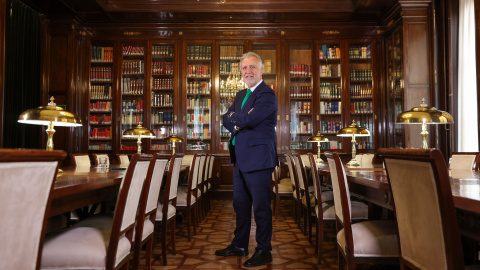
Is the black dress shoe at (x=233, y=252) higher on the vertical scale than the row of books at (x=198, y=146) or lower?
lower

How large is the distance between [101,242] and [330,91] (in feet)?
17.6

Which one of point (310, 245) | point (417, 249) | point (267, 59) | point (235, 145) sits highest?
point (267, 59)

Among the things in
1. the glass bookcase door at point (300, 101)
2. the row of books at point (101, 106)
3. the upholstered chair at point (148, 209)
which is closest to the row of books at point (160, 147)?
the row of books at point (101, 106)

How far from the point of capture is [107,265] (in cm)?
141

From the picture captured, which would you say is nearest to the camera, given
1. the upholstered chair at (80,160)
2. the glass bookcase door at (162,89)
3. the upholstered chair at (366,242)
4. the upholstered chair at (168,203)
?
the upholstered chair at (366,242)

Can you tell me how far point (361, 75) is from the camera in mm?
6199

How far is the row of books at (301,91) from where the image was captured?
6.23 m

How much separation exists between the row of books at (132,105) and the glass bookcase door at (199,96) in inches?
33.0

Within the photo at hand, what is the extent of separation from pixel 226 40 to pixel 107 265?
531cm

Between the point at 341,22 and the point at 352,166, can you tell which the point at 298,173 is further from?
the point at 341,22

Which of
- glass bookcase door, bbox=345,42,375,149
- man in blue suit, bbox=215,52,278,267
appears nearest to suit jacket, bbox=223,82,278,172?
man in blue suit, bbox=215,52,278,267

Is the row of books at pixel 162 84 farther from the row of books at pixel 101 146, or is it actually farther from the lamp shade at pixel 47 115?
the lamp shade at pixel 47 115

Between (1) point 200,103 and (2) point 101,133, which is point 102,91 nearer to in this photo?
(2) point 101,133

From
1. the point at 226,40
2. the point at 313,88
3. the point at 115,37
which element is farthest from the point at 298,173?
the point at 115,37
